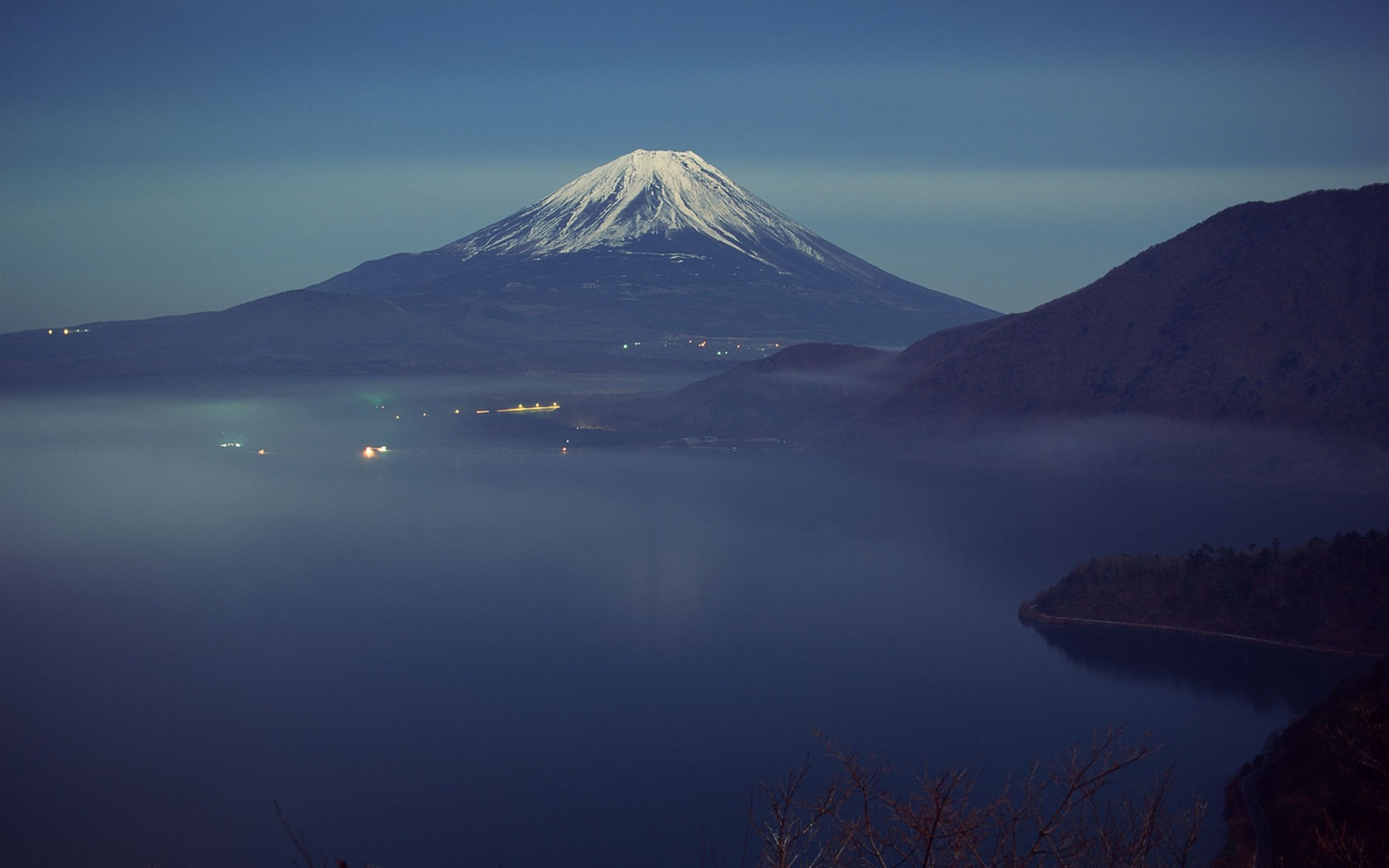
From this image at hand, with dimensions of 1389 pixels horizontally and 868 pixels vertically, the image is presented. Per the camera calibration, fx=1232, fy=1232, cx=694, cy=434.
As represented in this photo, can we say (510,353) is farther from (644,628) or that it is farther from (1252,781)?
(1252,781)

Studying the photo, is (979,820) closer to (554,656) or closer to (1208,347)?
(554,656)

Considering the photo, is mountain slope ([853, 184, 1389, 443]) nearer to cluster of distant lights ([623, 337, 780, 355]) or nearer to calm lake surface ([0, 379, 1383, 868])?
calm lake surface ([0, 379, 1383, 868])

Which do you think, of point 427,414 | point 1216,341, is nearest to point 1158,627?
point 1216,341

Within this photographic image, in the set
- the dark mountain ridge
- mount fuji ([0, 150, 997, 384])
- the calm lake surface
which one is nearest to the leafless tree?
the calm lake surface

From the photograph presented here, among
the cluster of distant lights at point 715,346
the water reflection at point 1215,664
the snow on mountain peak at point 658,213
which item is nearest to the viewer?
the water reflection at point 1215,664

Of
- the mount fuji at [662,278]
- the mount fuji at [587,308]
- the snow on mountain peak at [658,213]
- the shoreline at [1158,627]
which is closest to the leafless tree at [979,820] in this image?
the shoreline at [1158,627]

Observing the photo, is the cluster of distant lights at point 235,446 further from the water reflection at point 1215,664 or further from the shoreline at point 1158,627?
the water reflection at point 1215,664
